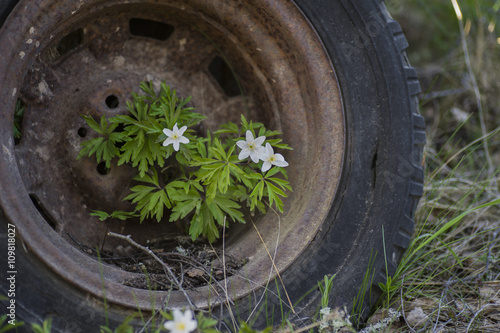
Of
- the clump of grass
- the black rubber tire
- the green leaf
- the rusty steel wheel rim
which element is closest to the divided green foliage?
the green leaf

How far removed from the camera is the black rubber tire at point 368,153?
195cm

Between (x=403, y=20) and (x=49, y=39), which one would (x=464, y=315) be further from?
(x=403, y=20)

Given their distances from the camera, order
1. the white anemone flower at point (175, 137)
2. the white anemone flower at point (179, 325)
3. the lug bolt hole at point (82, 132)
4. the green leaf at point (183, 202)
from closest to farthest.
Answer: the white anemone flower at point (179, 325)
the white anemone flower at point (175, 137)
the green leaf at point (183, 202)
the lug bolt hole at point (82, 132)

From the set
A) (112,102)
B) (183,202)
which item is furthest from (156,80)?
(183,202)

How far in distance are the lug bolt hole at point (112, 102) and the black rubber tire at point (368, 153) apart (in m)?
0.86

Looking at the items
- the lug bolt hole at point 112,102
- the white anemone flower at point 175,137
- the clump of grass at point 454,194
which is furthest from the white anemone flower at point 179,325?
the lug bolt hole at point 112,102

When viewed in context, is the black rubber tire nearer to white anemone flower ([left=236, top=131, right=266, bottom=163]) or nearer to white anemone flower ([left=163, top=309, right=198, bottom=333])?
white anemone flower ([left=236, top=131, right=266, bottom=163])

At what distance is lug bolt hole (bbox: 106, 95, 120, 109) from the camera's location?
209 centimetres

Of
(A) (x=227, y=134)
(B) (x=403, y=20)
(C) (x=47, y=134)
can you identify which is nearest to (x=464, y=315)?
(A) (x=227, y=134)

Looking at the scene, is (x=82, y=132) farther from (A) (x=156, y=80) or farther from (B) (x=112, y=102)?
(A) (x=156, y=80)

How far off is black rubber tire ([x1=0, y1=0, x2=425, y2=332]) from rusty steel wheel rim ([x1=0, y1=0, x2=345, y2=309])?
59 millimetres

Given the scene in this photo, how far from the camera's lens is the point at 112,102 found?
2.10 meters

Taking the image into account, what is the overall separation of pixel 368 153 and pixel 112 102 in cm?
109

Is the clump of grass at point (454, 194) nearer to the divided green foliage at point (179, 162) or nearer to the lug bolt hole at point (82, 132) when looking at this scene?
the divided green foliage at point (179, 162)
